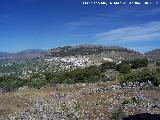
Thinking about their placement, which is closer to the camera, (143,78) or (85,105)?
(85,105)

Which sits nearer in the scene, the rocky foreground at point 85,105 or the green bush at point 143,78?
the rocky foreground at point 85,105

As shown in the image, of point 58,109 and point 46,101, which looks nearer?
point 58,109

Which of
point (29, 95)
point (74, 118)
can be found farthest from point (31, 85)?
point (74, 118)

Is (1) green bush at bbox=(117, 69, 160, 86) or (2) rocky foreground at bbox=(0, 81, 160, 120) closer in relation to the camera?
(2) rocky foreground at bbox=(0, 81, 160, 120)

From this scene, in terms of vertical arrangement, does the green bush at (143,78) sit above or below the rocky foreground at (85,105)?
above

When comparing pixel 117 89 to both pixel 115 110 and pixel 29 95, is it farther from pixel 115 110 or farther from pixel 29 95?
pixel 115 110

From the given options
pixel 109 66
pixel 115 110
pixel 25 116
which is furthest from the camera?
pixel 109 66

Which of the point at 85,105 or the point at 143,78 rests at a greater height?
the point at 143,78

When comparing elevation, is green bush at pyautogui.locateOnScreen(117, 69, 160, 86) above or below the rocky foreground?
above
